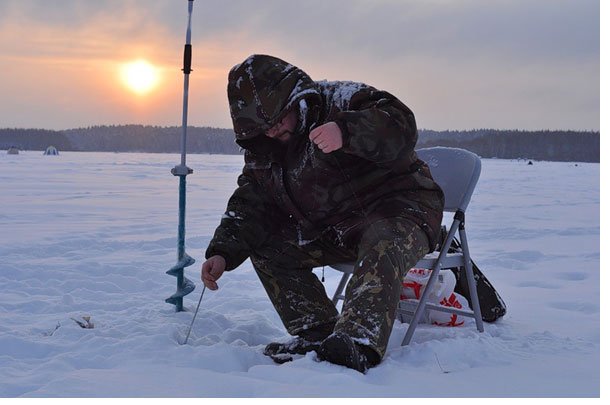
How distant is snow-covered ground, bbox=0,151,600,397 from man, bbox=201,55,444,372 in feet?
0.97

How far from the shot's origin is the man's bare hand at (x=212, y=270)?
10.1ft

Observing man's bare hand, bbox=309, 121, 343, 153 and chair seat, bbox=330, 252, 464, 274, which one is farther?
chair seat, bbox=330, 252, 464, 274

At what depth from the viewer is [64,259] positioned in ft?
18.5

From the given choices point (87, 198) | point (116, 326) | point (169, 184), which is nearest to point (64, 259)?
point (116, 326)

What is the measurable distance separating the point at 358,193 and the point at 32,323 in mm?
2028

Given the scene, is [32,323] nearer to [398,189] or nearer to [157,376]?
[157,376]

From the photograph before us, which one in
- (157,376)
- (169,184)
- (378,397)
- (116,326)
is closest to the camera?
(378,397)

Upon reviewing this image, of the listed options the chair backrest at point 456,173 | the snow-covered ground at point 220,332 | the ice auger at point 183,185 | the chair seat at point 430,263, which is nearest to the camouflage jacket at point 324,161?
the chair seat at point 430,263

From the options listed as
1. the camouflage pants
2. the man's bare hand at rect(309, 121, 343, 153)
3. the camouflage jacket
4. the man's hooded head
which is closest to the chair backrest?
the camouflage jacket

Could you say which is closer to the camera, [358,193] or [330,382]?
[330,382]

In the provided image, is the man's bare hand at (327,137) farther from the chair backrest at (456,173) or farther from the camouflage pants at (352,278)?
the chair backrest at (456,173)

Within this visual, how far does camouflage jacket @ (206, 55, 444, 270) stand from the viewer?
2791 millimetres

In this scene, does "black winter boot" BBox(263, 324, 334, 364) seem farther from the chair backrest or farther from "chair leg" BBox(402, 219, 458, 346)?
the chair backrest

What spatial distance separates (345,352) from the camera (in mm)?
2367
